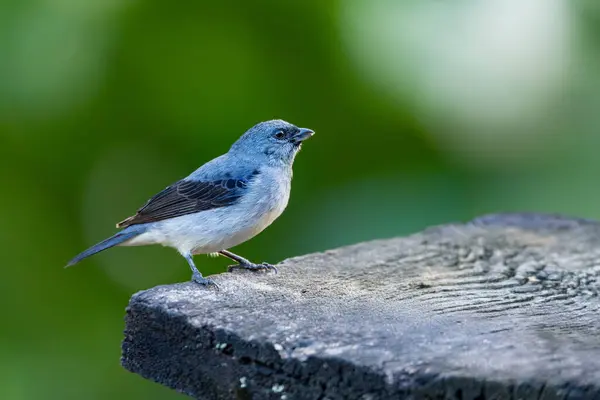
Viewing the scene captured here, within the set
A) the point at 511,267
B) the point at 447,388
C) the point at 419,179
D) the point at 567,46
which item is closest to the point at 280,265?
the point at 511,267

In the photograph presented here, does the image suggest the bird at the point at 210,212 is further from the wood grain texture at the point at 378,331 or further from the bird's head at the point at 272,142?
the wood grain texture at the point at 378,331

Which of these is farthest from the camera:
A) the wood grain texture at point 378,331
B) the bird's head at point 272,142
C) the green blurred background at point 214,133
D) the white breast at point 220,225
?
the green blurred background at point 214,133

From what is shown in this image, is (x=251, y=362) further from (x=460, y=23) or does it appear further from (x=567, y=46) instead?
(x=567, y=46)

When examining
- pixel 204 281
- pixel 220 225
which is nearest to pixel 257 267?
pixel 220 225

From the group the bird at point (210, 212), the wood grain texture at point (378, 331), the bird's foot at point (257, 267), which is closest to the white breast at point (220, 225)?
the bird at point (210, 212)

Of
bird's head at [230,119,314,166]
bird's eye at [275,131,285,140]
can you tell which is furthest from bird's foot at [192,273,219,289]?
bird's eye at [275,131,285,140]
